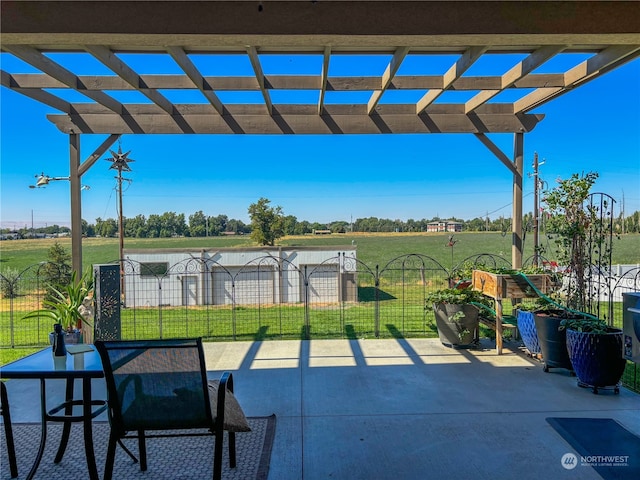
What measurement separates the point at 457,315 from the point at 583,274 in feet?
4.24

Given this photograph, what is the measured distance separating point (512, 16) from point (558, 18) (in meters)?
0.25

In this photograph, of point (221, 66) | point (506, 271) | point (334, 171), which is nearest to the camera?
point (221, 66)

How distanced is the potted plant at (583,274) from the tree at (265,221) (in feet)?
47.0

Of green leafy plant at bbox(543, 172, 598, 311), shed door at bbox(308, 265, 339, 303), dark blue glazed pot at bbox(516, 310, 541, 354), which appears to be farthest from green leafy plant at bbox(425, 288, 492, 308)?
shed door at bbox(308, 265, 339, 303)

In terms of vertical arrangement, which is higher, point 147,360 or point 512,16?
point 512,16

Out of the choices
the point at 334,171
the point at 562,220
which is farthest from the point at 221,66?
the point at 334,171

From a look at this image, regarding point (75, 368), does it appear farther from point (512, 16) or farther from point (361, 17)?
point (512, 16)

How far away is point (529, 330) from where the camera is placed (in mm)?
4230

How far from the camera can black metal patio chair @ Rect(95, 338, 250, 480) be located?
6.34ft

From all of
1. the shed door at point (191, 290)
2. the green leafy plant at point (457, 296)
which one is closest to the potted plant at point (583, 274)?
the green leafy plant at point (457, 296)

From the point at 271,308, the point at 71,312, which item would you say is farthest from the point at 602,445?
the point at 271,308

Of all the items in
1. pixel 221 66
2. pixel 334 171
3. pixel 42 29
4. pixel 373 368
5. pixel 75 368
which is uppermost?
pixel 334 171

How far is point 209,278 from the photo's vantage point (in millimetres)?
11766

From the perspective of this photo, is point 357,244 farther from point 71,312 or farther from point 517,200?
point 71,312
